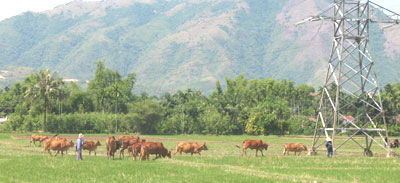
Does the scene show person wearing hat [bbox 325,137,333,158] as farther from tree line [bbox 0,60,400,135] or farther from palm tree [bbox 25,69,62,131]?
palm tree [bbox 25,69,62,131]

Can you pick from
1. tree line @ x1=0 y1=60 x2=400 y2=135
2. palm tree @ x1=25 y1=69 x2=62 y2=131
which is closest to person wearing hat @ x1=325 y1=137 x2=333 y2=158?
tree line @ x1=0 y1=60 x2=400 y2=135

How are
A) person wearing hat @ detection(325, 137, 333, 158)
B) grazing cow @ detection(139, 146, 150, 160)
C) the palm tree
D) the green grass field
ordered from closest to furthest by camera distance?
the green grass field < grazing cow @ detection(139, 146, 150, 160) < person wearing hat @ detection(325, 137, 333, 158) < the palm tree

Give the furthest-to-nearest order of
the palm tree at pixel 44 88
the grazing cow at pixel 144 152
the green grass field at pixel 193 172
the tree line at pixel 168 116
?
the tree line at pixel 168 116, the palm tree at pixel 44 88, the grazing cow at pixel 144 152, the green grass field at pixel 193 172

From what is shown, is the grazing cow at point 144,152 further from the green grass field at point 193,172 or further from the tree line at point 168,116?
the tree line at point 168,116

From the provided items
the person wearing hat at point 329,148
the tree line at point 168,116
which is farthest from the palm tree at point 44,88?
the person wearing hat at point 329,148

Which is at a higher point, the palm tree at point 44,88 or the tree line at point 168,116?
the palm tree at point 44,88

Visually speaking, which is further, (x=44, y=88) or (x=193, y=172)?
(x=44, y=88)

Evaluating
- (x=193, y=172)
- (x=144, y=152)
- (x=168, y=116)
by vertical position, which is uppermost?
(x=168, y=116)

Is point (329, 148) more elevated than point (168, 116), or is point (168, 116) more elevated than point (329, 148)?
point (168, 116)

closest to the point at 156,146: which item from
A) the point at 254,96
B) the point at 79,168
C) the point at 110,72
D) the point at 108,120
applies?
the point at 79,168

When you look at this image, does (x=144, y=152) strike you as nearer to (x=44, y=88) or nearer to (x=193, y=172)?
(x=193, y=172)

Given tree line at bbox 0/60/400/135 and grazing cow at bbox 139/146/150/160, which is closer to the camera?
grazing cow at bbox 139/146/150/160

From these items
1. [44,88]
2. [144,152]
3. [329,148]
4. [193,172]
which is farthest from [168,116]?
[193,172]

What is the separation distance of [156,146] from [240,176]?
1060 cm
